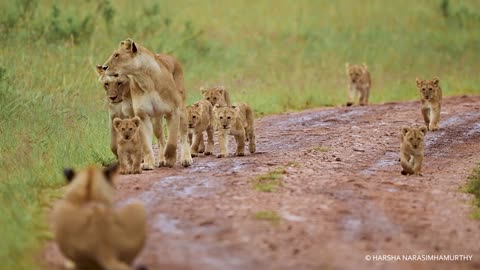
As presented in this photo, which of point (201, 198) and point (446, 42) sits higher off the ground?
point (446, 42)

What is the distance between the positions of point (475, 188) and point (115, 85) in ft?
13.4

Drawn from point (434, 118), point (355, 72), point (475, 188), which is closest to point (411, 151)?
point (475, 188)

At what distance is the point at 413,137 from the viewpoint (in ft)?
40.5

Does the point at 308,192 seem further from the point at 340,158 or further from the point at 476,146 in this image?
the point at 476,146

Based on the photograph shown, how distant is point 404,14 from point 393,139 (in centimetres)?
1628

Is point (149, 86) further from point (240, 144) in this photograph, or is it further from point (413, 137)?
point (413, 137)

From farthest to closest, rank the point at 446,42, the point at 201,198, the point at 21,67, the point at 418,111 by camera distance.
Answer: the point at 446,42 < the point at 418,111 < the point at 21,67 < the point at 201,198

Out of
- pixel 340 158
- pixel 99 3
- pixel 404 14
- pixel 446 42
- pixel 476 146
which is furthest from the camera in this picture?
pixel 404 14

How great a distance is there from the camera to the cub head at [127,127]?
11336mm

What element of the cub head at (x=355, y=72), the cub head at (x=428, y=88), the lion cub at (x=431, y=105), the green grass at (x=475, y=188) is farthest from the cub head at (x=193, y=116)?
the cub head at (x=355, y=72)

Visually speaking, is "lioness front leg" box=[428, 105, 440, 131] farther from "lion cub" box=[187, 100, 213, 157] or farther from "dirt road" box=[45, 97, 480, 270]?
"lion cub" box=[187, 100, 213, 157]

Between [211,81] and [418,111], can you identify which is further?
[211,81]

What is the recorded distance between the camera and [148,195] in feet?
31.8

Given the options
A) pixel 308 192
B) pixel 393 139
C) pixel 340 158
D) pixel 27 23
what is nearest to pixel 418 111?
pixel 393 139
